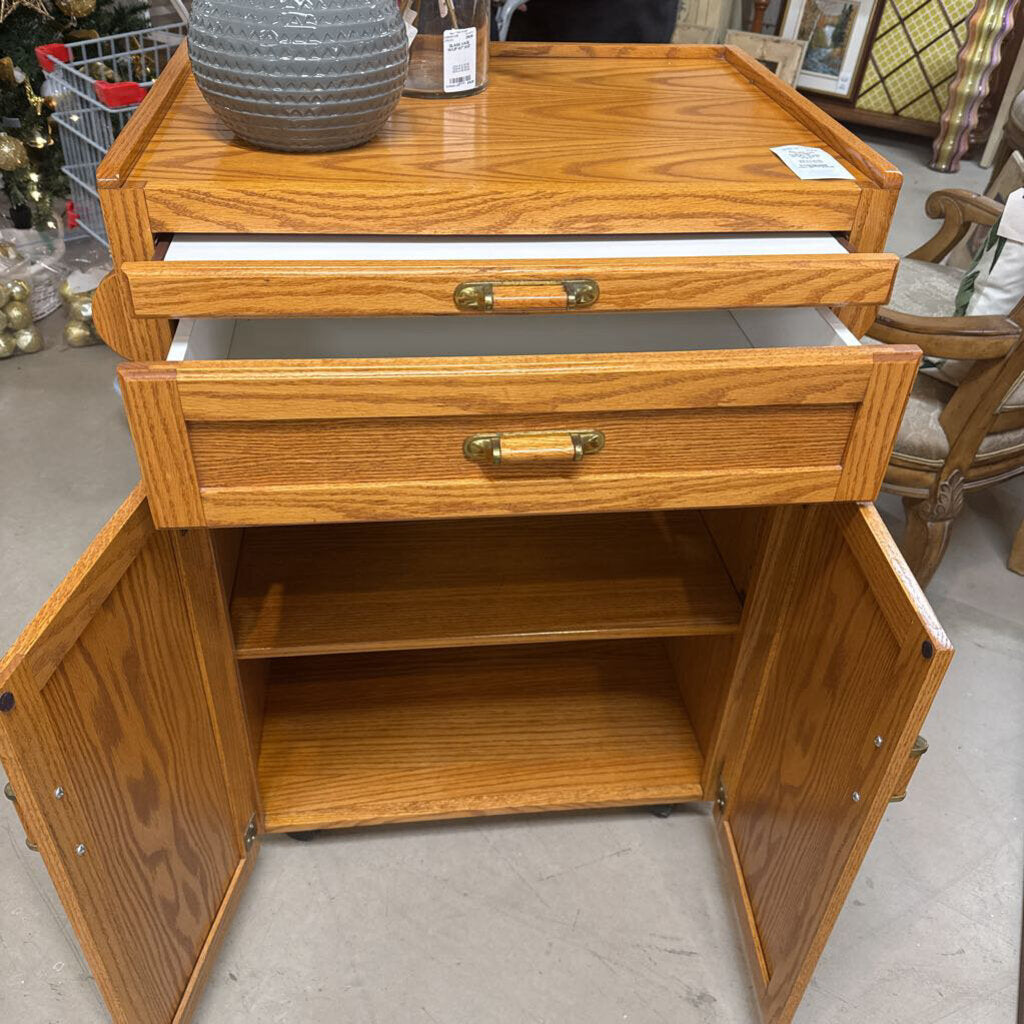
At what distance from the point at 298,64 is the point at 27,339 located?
4.54ft

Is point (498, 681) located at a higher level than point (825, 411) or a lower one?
lower

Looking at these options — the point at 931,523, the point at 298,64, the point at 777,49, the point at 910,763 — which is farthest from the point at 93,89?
the point at 777,49

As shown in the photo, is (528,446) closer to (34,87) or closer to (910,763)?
(910,763)

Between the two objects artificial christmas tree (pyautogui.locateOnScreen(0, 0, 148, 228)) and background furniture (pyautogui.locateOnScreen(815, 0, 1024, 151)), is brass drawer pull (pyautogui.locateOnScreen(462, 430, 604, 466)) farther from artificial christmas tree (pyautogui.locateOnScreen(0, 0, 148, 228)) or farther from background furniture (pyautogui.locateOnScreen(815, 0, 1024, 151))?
background furniture (pyautogui.locateOnScreen(815, 0, 1024, 151))

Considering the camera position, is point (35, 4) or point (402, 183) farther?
point (35, 4)

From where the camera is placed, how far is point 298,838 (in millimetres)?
1128

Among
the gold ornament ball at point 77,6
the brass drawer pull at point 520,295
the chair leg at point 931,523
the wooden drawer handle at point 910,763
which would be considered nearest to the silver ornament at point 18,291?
the gold ornament ball at point 77,6

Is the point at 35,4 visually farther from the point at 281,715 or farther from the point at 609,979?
the point at 609,979

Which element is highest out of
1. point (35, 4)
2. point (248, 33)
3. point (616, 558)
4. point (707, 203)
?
point (248, 33)

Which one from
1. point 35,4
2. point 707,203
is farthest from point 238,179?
point 35,4

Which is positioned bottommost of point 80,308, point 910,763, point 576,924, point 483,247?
point 576,924

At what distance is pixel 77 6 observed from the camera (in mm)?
1703

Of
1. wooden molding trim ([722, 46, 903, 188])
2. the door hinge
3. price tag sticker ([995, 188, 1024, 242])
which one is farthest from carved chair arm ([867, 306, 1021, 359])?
the door hinge

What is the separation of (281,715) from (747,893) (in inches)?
22.1
